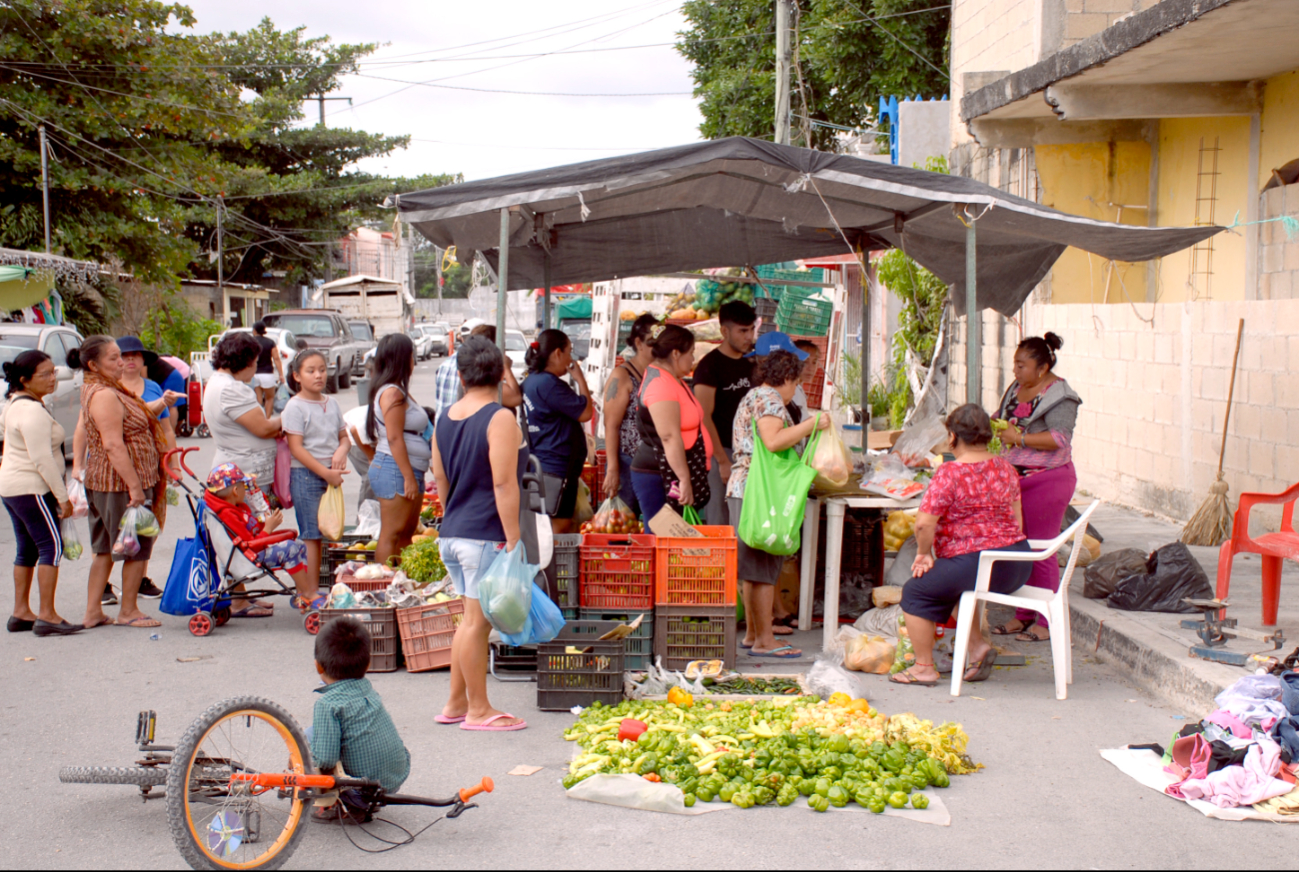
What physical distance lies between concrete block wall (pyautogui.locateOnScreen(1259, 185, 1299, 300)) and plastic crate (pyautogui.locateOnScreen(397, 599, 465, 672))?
701cm

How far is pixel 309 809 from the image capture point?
3869mm


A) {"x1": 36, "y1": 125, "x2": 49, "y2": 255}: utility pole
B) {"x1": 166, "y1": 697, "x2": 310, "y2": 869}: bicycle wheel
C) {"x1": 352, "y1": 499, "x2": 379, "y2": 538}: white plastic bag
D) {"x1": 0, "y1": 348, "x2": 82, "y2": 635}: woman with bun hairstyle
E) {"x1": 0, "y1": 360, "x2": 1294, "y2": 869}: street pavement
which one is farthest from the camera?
{"x1": 36, "y1": 125, "x2": 49, "y2": 255}: utility pole

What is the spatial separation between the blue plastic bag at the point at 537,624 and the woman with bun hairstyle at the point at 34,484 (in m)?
3.49

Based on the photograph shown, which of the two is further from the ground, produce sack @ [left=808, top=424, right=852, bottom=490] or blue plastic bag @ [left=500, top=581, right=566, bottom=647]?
produce sack @ [left=808, top=424, right=852, bottom=490]

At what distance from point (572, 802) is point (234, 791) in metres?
1.30

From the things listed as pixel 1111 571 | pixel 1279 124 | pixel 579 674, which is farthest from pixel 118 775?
pixel 1279 124

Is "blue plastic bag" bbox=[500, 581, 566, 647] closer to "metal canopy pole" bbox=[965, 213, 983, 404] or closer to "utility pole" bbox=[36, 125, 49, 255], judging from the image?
"metal canopy pole" bbox=[965, 213, 983, 404]

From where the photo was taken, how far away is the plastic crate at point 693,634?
6270 millimetres

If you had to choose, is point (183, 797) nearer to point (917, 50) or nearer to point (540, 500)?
point (540, 500)

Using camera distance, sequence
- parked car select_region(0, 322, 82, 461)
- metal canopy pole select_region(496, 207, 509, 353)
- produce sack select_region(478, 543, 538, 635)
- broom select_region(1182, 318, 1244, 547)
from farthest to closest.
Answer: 1. parked car select_region(0, 322, 82, 461)
2. broom select_region(1182, 318, 1244, 547)
3. metal canopy pole select_region(496, 207, 509, 353)
4. produce sack select_region(478, 543, 538, 635)

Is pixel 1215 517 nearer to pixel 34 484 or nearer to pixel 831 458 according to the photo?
pixel 831 458

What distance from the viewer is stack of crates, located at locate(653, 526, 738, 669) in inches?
245

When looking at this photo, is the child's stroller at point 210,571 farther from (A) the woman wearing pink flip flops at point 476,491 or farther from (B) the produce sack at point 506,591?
(B) the produce sack at point 506,591

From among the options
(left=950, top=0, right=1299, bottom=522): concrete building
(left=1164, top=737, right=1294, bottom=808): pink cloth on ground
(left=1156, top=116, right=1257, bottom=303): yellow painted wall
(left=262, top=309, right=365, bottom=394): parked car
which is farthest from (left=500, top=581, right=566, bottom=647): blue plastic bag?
(left=262, top=309, right=365, bottom=394): parked car
